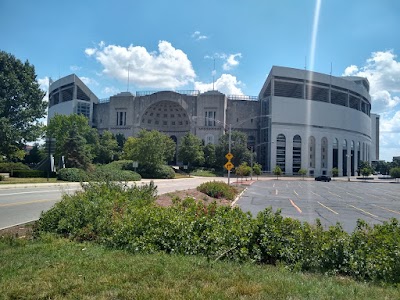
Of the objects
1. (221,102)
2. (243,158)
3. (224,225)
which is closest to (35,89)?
(224,225)

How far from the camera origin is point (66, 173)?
35406 mm

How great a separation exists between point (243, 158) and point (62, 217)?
248ft

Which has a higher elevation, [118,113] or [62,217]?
[118,113]

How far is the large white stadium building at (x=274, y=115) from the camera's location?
9781cm

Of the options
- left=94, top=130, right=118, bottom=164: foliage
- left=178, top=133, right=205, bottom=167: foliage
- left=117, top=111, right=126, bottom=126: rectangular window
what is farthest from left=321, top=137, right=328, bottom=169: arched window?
left=117, top=111, right=126, bottom=126: rectangular window

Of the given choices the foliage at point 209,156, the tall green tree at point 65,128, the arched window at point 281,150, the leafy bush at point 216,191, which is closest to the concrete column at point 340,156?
the arched window at point 281,150

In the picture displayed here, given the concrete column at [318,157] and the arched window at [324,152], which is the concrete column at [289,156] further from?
the arched window at [324,152]

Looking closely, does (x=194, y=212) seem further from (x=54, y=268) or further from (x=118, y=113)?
(x=118, y=113)

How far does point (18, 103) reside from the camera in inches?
1432

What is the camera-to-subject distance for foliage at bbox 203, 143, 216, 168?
85.4 m

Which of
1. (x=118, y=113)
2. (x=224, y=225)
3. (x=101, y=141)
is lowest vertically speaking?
(x=224, y=225)

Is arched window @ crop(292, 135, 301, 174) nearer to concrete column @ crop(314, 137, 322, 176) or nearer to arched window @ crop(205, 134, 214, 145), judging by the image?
concrete column @ crop(314, 137, 322, 176)

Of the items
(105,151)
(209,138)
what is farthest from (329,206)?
(209,138)

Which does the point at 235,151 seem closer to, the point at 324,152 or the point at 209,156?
the point at 209,156
